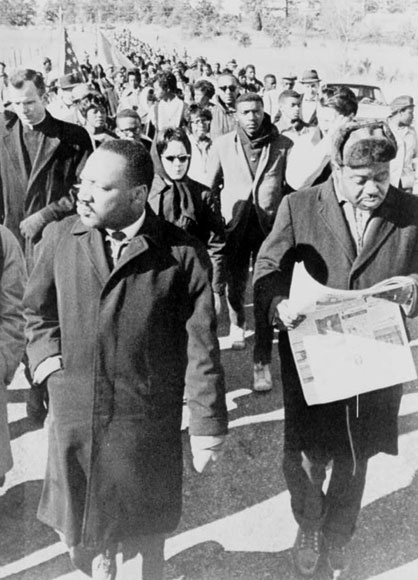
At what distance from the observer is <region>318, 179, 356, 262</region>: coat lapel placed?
224 centimetres

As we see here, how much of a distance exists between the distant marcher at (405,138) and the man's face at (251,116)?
0.87 meters

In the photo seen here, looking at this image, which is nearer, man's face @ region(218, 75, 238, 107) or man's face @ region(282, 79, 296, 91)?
man's face @ region(282, 79, 296, 91)

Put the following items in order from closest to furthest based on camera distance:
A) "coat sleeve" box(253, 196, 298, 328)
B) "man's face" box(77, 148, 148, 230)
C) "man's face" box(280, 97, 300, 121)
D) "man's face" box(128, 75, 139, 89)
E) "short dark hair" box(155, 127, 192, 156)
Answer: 1. "man's face" box(77, 148, 148, 230)
2. "coat sleeve" box(253, 196, 298, 328)
3. "short dark hair" box(155, 127, 192, 156)
4. "man's face" box(280, 97, 300, 121)
5. "man's face" box(128, 75, 139, 89)

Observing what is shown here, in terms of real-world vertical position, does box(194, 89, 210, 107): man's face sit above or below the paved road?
above

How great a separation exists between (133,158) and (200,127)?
3423 millimetres

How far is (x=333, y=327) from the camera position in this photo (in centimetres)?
225

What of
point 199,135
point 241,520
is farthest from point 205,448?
point 199,135

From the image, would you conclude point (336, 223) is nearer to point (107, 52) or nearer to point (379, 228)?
point (379, 228)

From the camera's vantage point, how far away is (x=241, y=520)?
9.00ft

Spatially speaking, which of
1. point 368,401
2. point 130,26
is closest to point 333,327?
point 368,401

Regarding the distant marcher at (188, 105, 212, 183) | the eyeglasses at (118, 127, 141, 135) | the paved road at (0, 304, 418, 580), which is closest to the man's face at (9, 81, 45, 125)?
the eyeglasses at (118, 127, 141, 135)

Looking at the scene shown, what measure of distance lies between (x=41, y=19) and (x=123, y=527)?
1.85 metres

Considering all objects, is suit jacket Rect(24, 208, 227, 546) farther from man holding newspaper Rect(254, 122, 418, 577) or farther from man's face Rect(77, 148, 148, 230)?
man holding newspaper Rect(254, 122, 418, 577)

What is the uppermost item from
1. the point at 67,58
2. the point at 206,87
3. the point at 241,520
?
the point at 67,58
